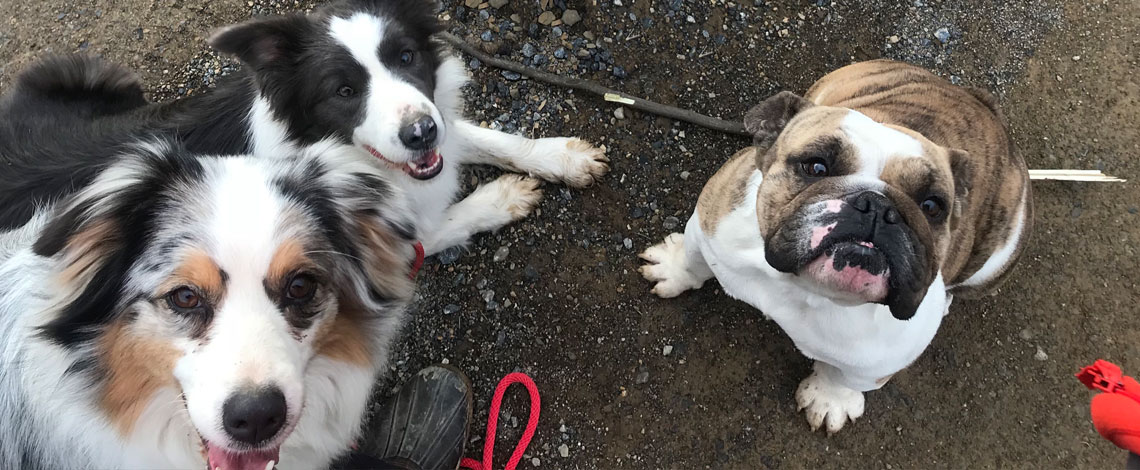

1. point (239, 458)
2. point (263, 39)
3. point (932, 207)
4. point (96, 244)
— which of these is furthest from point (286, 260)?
point (932, 207)

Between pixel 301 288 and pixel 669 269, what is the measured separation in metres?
1.76

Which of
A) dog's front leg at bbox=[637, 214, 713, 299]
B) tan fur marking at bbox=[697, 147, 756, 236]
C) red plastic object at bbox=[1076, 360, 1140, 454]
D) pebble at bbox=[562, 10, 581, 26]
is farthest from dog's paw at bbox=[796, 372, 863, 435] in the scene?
pebble at bbox=[562, 10, 581, 26]

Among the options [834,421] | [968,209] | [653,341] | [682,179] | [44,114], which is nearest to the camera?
[968,209]

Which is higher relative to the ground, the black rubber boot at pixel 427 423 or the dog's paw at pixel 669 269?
the dog's paw at pixel 669 269

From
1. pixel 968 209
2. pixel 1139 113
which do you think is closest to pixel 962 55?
pixel 1139 113

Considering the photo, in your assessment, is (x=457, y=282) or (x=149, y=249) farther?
(x=457, y=282)

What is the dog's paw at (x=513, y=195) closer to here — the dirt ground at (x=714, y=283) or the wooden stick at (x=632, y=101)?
the dirt ground at (x=714, y=283)

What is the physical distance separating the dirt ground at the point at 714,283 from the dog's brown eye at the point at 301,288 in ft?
4.54

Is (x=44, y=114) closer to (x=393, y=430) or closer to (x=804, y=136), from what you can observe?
(x=393, y=430)

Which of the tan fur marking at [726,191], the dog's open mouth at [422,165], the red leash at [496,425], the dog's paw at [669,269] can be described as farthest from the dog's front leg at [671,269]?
the dog's open mouth at [422,165]

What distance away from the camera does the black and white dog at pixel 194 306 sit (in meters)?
1.53

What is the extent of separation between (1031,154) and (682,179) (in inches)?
73.8

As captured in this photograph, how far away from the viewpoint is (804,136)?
6.28 feet

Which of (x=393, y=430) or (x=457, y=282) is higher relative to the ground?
(x=457, y=282)
